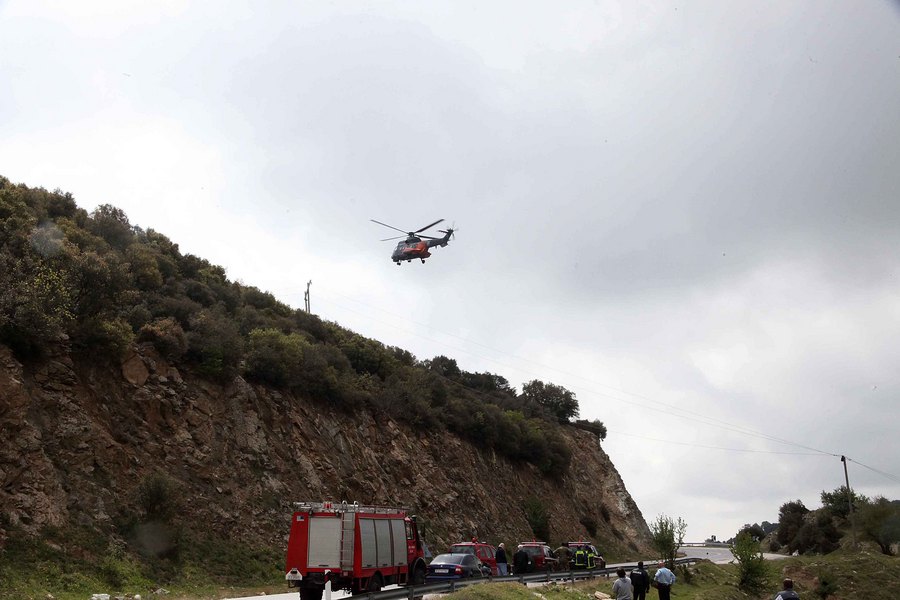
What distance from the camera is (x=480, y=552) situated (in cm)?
3067

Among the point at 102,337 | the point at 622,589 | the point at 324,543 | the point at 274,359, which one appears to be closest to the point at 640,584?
the point at 622,589

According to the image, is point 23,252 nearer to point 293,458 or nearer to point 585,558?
point 293,458

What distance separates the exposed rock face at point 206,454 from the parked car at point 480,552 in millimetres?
7828

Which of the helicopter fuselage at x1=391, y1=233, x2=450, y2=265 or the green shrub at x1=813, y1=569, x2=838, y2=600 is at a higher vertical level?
the helicopter fuselage at x1=391, y1=233, x2=450, y2=265

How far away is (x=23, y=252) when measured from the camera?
3186cm

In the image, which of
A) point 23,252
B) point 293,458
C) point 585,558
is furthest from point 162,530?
point 585,558

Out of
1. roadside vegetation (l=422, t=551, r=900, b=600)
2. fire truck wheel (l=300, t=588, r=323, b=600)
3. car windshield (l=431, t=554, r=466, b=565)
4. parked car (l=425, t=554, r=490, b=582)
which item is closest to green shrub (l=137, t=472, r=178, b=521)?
fire truck wheel (l=300, t=588, r=323, b=600)

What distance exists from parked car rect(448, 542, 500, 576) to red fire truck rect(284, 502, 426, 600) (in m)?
6.36

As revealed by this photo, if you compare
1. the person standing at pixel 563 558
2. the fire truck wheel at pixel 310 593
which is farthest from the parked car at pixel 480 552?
the fire truck wheel at pixel 310 593

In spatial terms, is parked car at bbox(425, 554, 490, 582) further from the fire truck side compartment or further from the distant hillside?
the distant hillside

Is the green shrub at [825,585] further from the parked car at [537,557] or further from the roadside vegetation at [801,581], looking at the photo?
the parked car at [537,557]

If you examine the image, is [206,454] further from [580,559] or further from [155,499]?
[580,559]

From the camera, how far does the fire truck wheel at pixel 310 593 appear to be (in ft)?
69.3

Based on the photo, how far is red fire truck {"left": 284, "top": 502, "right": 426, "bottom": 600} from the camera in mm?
21469
